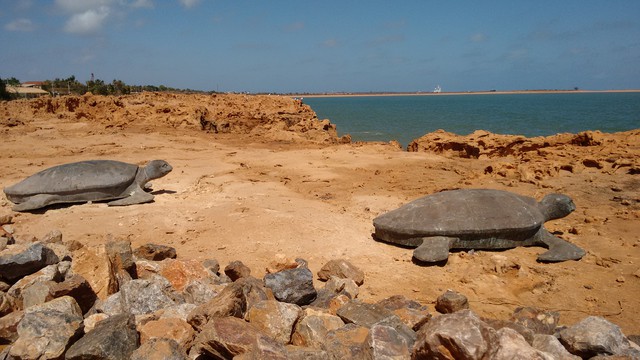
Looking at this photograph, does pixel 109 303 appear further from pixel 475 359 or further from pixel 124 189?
pixel 124 189

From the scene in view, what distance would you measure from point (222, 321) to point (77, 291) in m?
1.49

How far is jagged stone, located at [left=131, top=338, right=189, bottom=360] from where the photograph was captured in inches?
101

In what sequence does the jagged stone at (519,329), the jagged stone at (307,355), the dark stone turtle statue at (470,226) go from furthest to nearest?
the dark stone turtle statue at (470,226) → the jagged stone at (519,329) → the jagged stone at (307,355)

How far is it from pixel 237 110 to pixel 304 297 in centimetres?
1778

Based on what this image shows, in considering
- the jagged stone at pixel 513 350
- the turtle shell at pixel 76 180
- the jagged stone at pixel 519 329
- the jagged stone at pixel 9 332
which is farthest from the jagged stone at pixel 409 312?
the turtle shell at pixel 76 180

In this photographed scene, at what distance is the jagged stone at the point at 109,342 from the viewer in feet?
8.50

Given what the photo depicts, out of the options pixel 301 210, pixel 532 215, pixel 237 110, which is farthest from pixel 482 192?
pixel 237 110

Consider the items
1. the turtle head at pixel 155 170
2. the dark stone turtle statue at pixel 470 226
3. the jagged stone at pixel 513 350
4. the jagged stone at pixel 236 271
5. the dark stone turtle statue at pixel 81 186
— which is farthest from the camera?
the turtle head at pixel 155 170

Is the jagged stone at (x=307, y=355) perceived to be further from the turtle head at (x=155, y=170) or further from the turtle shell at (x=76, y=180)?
the turtle head at (x=155, y=170)

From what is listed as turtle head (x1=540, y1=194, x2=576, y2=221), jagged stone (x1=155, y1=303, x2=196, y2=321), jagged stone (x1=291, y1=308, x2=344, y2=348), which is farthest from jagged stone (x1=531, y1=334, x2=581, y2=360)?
turtle head (x1=540, y1=194, x2=576, y2=221)

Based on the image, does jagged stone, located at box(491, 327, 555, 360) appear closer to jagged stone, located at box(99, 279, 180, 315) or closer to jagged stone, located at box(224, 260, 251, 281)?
jagged stone, located at box(99, 279, 180, 315)

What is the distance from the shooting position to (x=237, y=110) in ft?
67.4

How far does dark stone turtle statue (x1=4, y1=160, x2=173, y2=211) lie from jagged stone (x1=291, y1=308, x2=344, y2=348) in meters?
5.40

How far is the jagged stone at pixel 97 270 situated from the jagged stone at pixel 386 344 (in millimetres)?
2536
